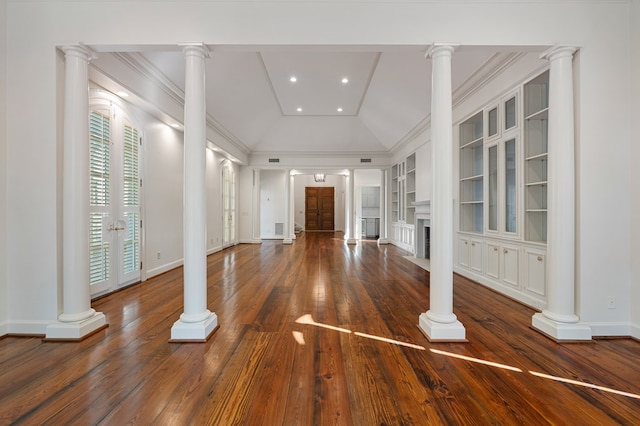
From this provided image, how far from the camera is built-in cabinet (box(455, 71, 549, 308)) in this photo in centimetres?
349

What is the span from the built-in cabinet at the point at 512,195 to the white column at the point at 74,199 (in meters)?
4.68

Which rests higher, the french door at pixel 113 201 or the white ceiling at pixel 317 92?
the white ceiling at pixel 317 92

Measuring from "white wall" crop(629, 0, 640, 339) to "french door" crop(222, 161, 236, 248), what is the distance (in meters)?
8.07

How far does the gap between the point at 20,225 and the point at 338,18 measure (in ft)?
11.2

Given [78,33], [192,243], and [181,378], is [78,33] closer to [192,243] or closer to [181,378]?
[192,243]

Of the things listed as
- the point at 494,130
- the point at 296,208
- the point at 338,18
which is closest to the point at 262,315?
the point at 338,18

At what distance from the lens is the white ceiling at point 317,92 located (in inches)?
173

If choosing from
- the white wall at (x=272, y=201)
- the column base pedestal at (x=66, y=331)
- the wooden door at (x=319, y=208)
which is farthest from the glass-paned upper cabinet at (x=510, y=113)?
the wooden door at (x=319, y=208)

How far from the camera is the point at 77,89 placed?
2.68 meters

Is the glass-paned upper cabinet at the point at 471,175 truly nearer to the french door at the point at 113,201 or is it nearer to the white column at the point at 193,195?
the white column at the point at 193,195

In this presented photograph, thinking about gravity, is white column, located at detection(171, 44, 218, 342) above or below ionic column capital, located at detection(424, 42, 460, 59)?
below

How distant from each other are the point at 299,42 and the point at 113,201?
10.8ft

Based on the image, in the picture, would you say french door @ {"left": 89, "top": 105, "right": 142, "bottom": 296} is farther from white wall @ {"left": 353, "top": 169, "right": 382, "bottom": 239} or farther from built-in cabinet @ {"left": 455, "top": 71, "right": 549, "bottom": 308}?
white wall @ {"left": 353, "top": 169, "right": 382, "bottom": 239}

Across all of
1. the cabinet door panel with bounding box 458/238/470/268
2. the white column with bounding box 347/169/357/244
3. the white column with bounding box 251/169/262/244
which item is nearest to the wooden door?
the white column with bounding box 347/169/357/244
